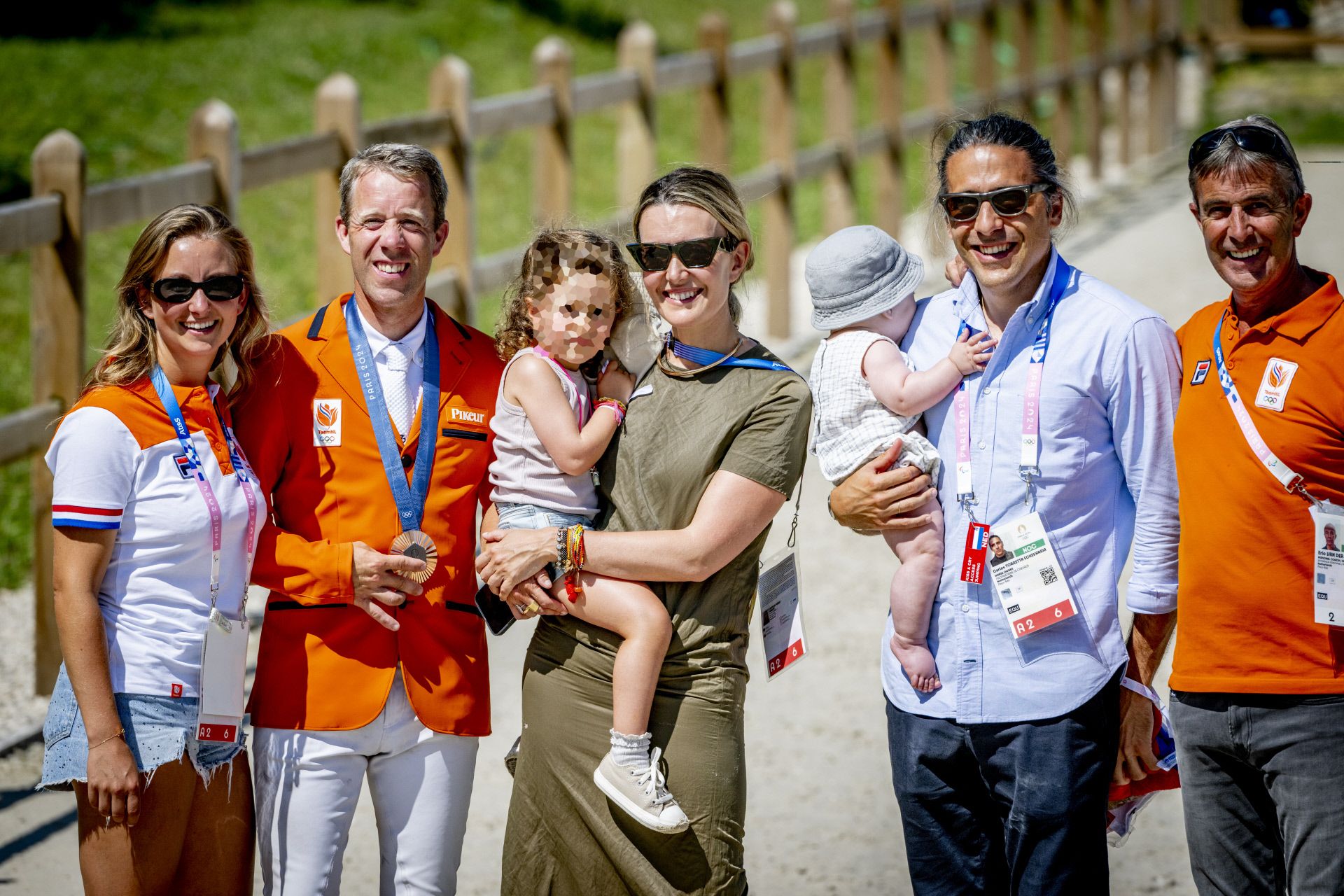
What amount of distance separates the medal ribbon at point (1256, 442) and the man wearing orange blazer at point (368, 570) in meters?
1.54

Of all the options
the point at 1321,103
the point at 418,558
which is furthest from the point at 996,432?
the point at 1321,103

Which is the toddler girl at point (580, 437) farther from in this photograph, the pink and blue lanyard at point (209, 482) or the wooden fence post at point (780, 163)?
the wooden fence post at point (780, 163)

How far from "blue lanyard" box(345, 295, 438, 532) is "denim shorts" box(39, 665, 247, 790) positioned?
Result: 23.0 inches

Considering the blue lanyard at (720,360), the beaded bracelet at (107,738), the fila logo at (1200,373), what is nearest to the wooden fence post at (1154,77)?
the fila logo at (1200,373)

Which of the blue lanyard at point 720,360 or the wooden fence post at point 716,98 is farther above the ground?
the wooden fence post at point 716,98

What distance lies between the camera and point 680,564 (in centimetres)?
283

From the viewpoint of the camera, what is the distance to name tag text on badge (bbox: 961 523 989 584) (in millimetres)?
2820

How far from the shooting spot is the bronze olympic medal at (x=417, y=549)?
9.86 ft

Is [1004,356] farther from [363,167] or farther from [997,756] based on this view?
[363,167]

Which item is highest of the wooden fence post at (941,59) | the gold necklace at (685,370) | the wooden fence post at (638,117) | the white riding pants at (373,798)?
the wooden fence post at (941,59)

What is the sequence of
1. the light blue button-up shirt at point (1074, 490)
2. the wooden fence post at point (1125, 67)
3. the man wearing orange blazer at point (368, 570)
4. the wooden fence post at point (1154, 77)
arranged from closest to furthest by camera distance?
the light blue button-up shirt at point (1074, 490), the man wearing orange blazer at point (368, 570), the wooden fence post at point (1125, 67), the wooden fence post at point (1154, 77)

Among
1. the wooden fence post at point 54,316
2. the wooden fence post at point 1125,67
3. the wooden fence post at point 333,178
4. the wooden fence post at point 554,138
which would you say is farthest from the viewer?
the wooden fence post at point 1125,67

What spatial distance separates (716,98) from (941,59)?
3.84 m

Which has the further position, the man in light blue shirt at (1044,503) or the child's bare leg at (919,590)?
the child's bare leg at (919,590)
